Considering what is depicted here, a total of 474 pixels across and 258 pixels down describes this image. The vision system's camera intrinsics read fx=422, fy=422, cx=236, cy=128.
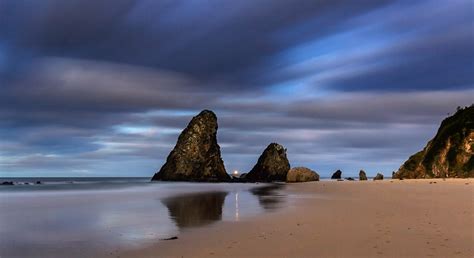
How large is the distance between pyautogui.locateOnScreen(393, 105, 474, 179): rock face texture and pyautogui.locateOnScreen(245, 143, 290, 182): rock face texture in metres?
51.3

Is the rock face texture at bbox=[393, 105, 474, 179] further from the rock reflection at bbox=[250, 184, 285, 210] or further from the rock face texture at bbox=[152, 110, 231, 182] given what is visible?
the rock face texture at bbox=[152, 110, 231, 182]

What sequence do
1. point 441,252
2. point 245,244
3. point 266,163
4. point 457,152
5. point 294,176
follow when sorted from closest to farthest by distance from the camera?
point 441,252 → point 245,244 → point 457,152 → point 294,176 → point 266,163

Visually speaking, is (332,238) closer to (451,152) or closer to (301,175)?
(451,152)

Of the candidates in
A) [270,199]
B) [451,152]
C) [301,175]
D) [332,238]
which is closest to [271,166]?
[301,175]

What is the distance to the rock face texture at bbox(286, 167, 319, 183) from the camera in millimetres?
103562

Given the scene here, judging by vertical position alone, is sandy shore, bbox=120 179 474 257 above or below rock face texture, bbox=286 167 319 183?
below

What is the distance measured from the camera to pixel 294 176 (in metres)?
104

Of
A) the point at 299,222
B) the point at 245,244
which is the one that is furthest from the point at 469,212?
the point at 245,244

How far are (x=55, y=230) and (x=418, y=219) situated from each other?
15932mm

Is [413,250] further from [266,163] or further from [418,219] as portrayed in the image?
[266,163]

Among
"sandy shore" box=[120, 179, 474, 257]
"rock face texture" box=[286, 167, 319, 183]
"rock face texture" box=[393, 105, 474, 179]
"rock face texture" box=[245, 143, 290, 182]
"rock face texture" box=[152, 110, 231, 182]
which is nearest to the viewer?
"sandy shore" box=[120, 179, 474, 257]

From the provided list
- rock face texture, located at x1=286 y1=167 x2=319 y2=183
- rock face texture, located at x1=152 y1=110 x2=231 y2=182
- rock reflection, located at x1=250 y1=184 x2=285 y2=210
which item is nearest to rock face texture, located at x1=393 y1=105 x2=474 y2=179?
rock face texture, located at x1=286 y1=167 x2=319 y2=183

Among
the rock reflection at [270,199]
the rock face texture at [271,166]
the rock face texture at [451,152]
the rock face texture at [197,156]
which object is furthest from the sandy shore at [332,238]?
the rock face texture at [197,156]

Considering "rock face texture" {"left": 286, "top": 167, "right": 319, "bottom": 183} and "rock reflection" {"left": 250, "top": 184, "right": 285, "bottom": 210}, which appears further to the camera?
"rock face texture" {"left": 286, "top": 167, "right": 319, "bottom": 183}
